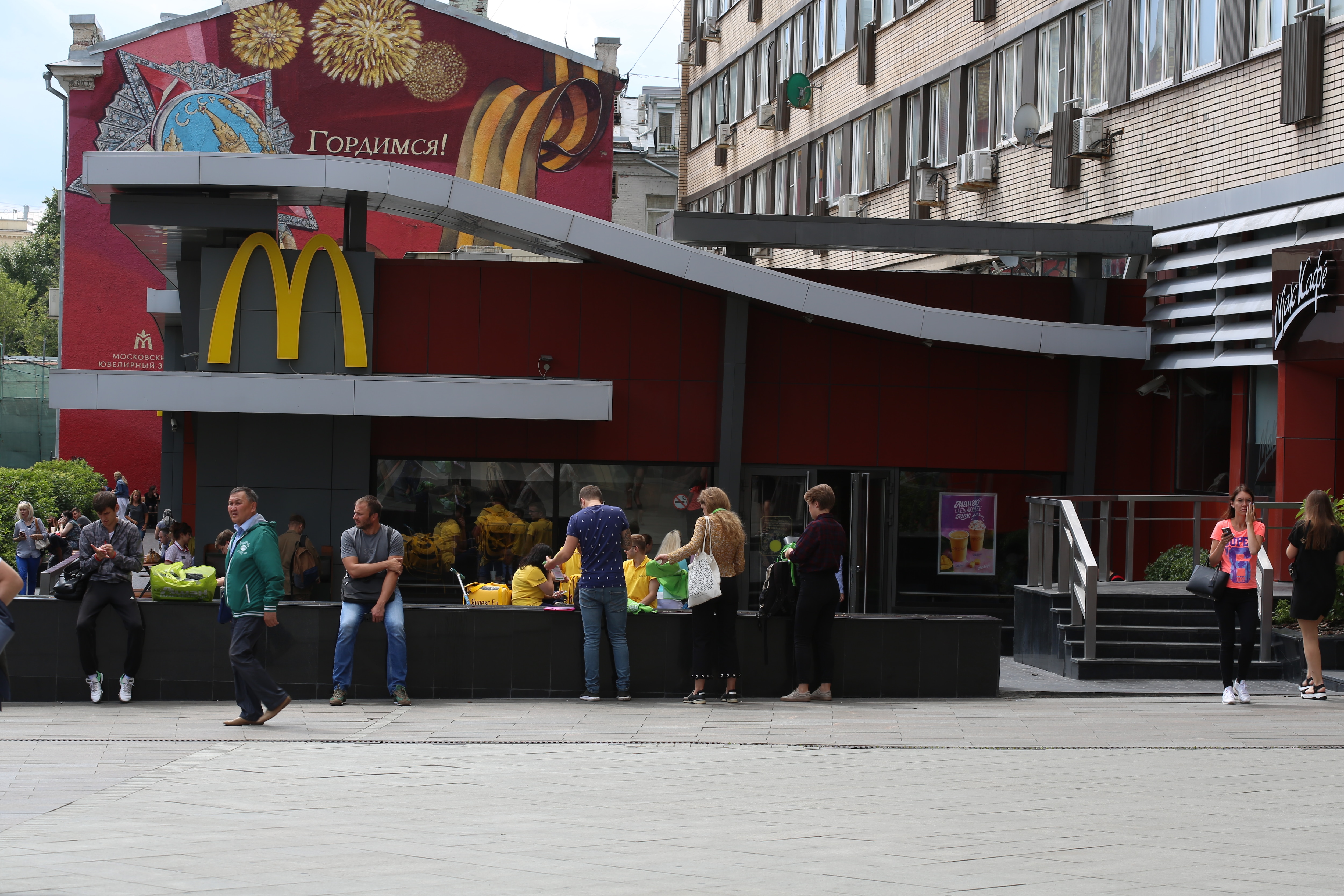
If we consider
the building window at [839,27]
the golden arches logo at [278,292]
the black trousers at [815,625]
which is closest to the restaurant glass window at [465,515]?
the golden arches logo at [278,292]

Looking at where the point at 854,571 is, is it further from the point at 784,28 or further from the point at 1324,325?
the point at 784,28

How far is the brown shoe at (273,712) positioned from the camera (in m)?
10.6

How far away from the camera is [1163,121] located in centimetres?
1916

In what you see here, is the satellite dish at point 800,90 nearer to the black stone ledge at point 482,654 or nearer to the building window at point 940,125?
the building window at point 940,125

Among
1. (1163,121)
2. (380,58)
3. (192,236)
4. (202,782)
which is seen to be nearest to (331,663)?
(202,782)

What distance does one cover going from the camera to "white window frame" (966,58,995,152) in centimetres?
2470

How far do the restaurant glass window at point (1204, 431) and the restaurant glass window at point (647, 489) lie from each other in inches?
231

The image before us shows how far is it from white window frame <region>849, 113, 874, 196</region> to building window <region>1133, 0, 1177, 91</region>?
34.0 feet

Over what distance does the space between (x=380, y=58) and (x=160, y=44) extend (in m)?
5.43

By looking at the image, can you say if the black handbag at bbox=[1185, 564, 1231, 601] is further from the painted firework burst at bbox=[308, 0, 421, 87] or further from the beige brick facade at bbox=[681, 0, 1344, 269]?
the painted firework burst at bbox=[308, 0, 421, 87]

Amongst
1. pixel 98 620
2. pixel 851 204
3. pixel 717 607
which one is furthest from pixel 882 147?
pixel 98 620

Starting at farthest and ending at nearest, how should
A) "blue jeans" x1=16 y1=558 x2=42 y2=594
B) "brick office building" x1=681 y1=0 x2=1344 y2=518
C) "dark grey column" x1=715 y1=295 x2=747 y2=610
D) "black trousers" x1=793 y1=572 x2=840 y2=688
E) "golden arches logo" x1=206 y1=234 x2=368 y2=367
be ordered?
"blue jeans" x1=16 y1=558 x2=42 y2=594
"dark grey column" x1=715 y1=295 x2=747 y2=610
"golden arches logo" x1=206 y1=234 x2=368 y2=367
"brick office building" x1=681 y1=0 x2=1344 y2=518
"black trousers" x1=793 y1=572 x2=840 y2=688

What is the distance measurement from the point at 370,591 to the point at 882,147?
2065cm

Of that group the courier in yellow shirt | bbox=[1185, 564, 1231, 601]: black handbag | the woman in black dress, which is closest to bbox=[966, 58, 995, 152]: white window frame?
the woman in black dress
